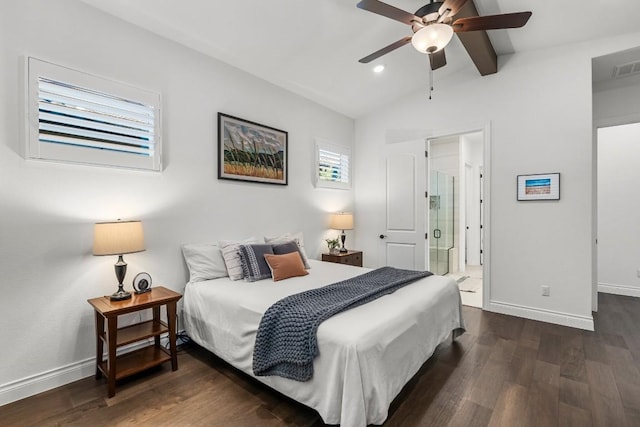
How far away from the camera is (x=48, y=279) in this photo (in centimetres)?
220

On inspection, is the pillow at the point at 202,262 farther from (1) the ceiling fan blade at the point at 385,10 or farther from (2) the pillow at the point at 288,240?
(1) the ceiling fan blade at the point at 385,10

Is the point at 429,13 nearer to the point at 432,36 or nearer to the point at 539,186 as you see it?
the point at 432,36

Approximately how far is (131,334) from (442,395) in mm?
2347

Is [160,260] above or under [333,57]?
under

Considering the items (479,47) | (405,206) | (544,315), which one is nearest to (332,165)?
(405,206)

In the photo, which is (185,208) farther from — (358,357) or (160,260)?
(358,357)

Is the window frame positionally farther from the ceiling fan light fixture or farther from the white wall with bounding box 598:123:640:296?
the white wall with bounding box 598:123:640:296

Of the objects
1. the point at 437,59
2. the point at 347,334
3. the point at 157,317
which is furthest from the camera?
the point at 437,59

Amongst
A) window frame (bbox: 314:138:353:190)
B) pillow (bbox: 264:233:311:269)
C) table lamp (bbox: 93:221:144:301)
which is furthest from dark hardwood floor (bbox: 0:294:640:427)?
window frame (bbox: 314:138:353:190)

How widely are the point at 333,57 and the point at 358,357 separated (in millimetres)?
3225

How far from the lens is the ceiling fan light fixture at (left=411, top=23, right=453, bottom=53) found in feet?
7.00

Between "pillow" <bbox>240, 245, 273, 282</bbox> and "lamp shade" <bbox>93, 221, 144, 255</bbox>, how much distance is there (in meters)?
0.91

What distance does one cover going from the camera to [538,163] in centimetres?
352

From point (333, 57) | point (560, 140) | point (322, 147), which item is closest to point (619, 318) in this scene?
point (560, 140)
